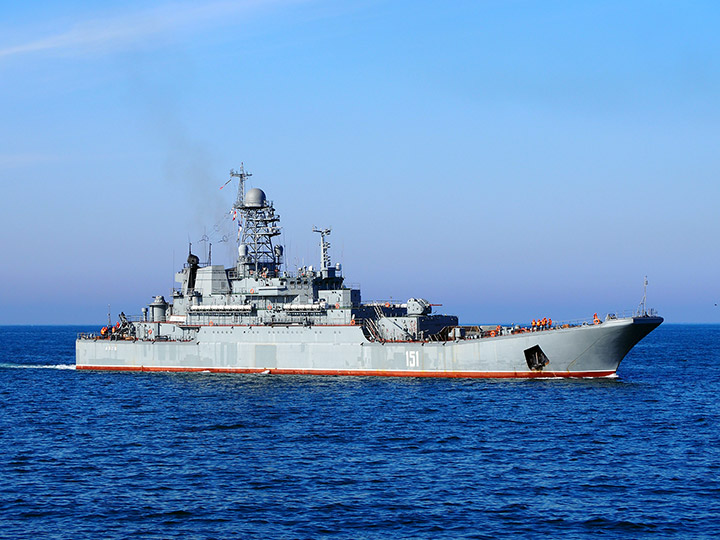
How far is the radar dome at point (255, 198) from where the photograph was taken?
206 ft

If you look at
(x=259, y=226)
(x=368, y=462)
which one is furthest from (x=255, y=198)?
(x=368, y=462)

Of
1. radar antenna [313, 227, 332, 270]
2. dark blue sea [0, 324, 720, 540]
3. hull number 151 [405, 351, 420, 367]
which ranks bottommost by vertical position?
dark blue sea [0, 324, 720, 540]

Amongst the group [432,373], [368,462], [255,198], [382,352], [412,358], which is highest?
[255,198]

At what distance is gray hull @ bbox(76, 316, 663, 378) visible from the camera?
4784 centimetres

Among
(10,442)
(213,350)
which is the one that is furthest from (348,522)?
(213,350)

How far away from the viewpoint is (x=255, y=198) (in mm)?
63000

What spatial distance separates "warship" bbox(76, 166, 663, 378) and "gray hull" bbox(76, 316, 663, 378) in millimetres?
69

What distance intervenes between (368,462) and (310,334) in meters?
26.6

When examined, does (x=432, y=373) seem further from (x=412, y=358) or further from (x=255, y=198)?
(x=255, y=198)

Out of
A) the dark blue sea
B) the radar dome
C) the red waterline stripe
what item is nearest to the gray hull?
the red waterline stripe

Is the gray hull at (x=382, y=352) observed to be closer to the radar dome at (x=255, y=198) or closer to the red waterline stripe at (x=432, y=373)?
the red waterline stripe at (x=432, y=373)

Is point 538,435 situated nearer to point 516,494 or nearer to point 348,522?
point 516,494

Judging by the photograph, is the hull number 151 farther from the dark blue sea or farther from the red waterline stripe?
the dark blue sea

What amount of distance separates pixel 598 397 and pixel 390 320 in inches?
630
